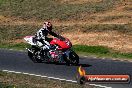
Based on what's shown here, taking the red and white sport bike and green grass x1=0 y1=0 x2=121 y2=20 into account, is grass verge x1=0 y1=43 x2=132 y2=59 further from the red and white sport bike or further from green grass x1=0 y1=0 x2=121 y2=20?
green grass x1=0 y1=0 x2=121 y2=20

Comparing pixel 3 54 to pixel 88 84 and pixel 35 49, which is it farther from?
pixel 88 84

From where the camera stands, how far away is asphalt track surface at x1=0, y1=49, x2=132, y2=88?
22.6 m

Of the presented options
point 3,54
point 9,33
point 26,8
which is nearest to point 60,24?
point 9,33

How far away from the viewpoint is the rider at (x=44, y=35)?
81.0 feet

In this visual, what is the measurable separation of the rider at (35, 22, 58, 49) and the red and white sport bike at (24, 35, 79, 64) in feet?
0.76

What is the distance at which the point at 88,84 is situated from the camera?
1950 centimetres

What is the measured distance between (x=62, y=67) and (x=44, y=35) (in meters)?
2.11

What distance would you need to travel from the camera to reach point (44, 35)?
24953 millimetres

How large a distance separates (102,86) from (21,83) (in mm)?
3396

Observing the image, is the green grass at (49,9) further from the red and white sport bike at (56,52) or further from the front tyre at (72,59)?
the front tyre at (72,59)

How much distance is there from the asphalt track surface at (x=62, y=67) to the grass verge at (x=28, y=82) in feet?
3.71

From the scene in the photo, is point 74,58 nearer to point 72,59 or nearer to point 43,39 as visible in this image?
point 72,59

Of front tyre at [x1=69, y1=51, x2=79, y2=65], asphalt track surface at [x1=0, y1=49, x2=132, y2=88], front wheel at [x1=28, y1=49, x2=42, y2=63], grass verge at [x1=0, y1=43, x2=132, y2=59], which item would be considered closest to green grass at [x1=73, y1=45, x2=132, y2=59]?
grass verge at [x1=0, y1=43, x2=132, y2=59]

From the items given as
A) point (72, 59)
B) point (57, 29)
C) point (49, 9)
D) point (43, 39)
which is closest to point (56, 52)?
point (72, 59)
